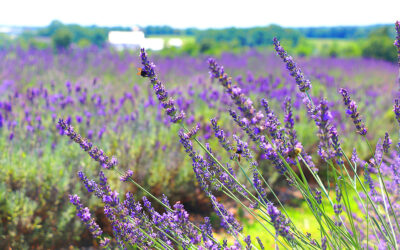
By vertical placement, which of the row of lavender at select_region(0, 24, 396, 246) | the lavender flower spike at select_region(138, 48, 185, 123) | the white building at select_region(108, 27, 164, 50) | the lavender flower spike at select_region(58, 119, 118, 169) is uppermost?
the white building at select_region(108, 27, 164, 50)

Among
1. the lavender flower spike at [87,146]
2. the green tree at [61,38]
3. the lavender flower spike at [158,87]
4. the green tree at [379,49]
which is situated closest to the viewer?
the lavender flower spike at [158,87]

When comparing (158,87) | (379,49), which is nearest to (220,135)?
(158,87)

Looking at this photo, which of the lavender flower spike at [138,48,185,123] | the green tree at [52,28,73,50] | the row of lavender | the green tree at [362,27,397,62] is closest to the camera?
the lavender flower spike at [138,48,185,123]

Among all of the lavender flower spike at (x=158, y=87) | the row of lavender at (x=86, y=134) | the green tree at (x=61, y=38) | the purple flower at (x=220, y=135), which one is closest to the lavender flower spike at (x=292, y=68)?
the row of lavender at (x=86, y=134)

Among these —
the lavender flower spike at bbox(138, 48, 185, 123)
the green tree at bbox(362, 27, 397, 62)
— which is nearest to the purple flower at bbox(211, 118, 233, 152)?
the lavender flower spike at bbox(138, 48, 185, 123)

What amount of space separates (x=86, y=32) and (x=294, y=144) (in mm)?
21551

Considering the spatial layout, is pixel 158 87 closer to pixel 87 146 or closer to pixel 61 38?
pixel 87 146

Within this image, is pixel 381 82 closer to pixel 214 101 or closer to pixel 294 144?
pixel 214 101

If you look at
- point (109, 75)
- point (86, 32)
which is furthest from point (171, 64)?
point (86, 32)

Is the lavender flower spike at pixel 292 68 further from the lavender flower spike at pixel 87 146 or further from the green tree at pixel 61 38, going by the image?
the green tree at pixel 61 38

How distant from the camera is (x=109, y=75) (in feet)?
27.5

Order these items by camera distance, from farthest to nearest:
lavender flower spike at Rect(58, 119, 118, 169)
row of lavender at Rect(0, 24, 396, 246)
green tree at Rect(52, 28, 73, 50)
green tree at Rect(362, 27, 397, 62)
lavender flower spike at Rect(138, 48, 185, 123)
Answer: green tree at Rect(362, 27, 397, 62), green tree at Rect(52, 28, 73, 50), row of lavender at Rect(0, 24, 396, 246), lavender flower spike at Rect(58, 119, 118, 169), lavender flower spike at Rect(138, 48, 185, 123)

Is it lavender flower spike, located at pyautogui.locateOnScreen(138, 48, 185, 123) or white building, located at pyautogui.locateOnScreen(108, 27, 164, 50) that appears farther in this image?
white building, located at pyautogui.locateOnScreen(108, 27, 164, 50)

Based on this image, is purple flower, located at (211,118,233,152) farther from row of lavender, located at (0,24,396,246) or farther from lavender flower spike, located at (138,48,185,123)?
lavender flower spike, located at (138,48,185,123)
